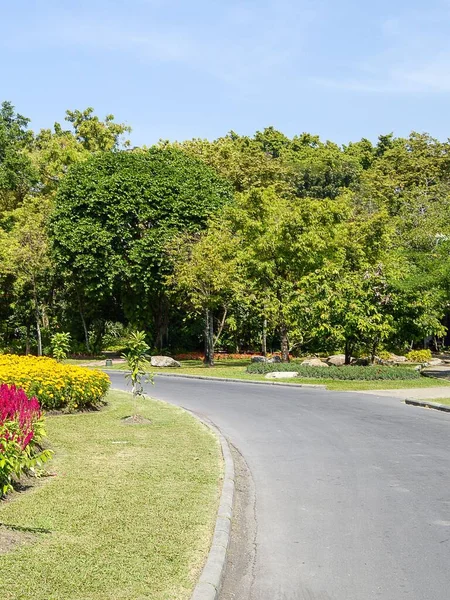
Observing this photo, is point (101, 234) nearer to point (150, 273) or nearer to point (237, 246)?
point (150, 273)

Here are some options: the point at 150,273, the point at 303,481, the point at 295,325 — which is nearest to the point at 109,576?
the point at 303,481

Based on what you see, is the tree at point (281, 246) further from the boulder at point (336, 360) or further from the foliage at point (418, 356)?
the foliage at point (418, 356)

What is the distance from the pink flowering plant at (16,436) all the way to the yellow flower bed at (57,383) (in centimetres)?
488

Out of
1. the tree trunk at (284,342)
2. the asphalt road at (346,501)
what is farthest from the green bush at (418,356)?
the asphalt road at (346,501)

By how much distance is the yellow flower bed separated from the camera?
1444 cm

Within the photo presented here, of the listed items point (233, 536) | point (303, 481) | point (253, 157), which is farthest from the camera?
point (253, 157)

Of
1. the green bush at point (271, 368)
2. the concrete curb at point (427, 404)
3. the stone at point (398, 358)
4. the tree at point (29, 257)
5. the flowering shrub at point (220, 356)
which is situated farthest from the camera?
the flowering shrub at point (220, 356)

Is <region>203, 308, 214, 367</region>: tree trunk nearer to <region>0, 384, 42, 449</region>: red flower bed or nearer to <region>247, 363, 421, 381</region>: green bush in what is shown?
<region>247, 363, 421, 381</region>: green bush

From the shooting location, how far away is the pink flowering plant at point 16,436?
6.64 m

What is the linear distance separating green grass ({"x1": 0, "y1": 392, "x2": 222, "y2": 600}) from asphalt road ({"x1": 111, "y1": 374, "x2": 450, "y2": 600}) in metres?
0.63

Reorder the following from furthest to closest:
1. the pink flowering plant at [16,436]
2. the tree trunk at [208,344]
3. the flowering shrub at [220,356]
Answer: the flowering shrub at [220,356] < the tree trunk at [208,344] < the pink flowering plant at [16,436]

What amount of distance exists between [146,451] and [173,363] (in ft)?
79.4

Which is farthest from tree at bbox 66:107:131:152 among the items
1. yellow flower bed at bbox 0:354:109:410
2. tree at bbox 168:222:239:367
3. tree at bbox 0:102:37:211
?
yellow flower bed at bbox 0:354:109:410

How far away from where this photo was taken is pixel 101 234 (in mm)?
38594
